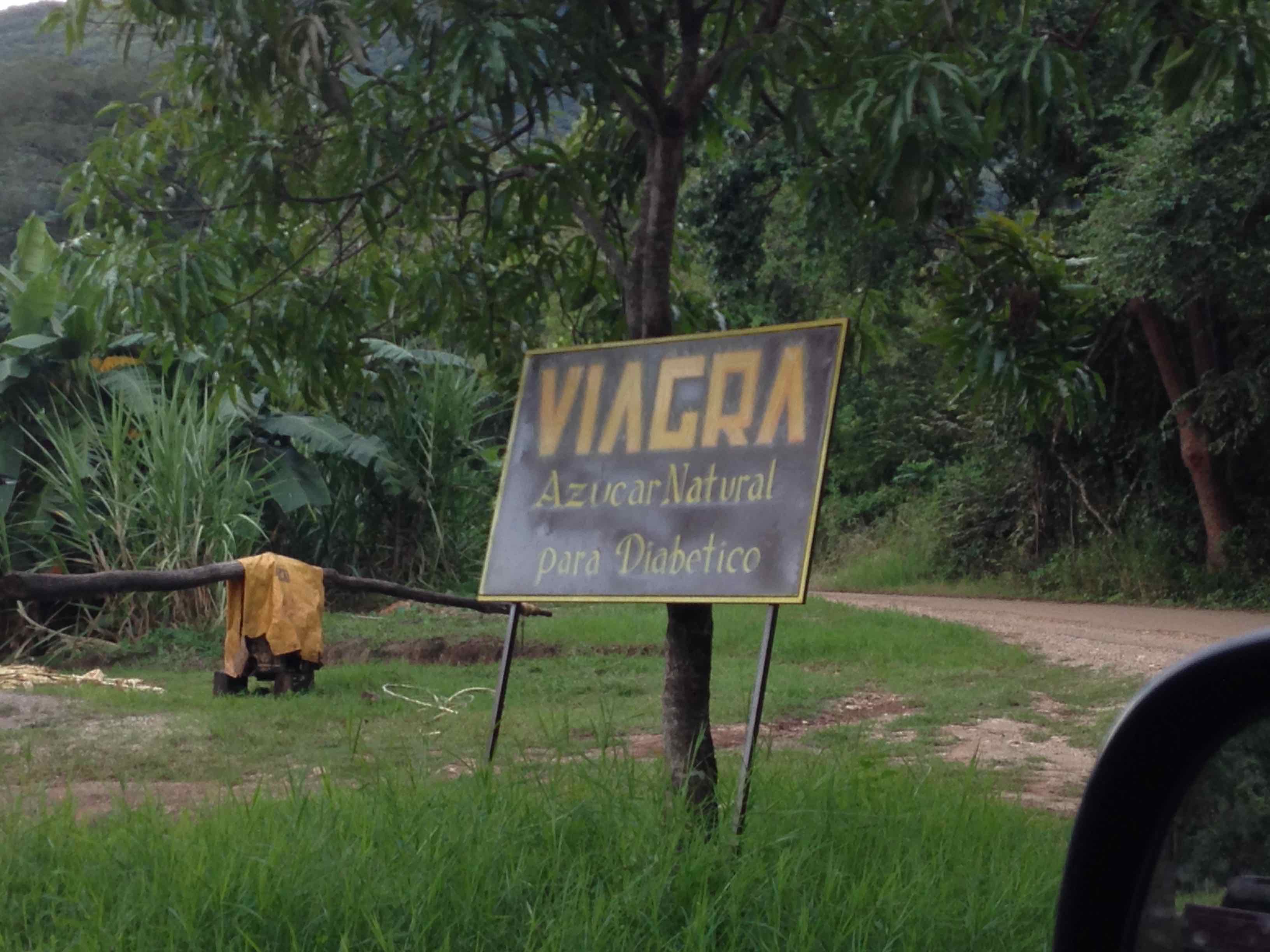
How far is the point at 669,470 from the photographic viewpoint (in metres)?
4.74

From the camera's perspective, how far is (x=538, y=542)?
4.99 m

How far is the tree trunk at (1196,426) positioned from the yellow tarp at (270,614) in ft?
40.7

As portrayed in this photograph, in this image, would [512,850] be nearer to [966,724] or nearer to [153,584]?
[153,584]

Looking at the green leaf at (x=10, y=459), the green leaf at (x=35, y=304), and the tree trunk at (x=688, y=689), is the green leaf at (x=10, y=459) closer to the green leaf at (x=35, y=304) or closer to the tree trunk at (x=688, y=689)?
the green leaf at (x=35, y=304)

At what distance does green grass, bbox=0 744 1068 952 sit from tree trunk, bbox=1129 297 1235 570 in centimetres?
1541

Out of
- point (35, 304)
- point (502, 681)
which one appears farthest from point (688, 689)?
point (35, 304)

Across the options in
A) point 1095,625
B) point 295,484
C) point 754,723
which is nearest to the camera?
point 754,723

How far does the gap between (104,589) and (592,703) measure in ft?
12.3

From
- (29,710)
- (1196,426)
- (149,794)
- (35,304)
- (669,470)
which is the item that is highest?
(1196,426)

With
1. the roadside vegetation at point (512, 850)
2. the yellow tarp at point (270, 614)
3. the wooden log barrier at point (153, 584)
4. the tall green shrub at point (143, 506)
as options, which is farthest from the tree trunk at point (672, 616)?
the tall green shrub at point (143, 506)

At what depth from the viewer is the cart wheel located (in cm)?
1041

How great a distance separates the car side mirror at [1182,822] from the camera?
1462mm

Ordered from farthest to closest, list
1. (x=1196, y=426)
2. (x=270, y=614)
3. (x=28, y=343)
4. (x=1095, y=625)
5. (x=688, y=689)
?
(x=1196, y=426) < (x=1095, y=625) < (x=28, y=343) < (x=270, y=614) < (x=688, y=689)

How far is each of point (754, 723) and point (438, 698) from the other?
6030 mm
